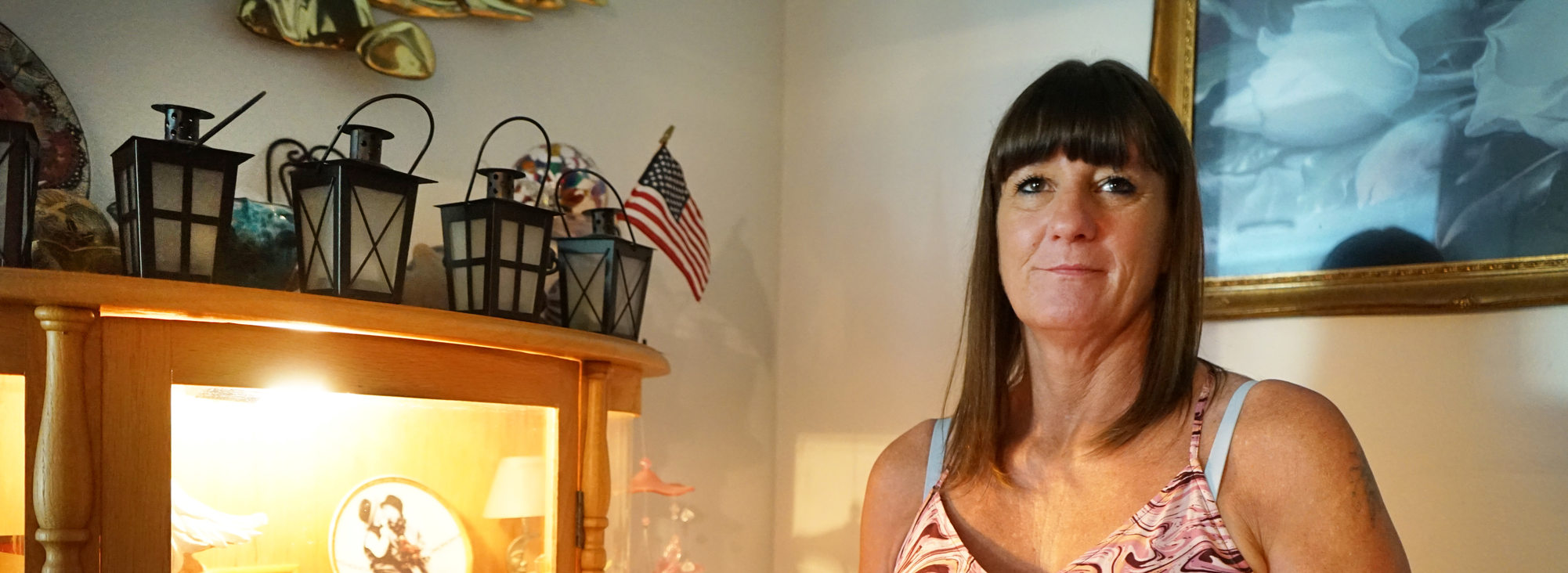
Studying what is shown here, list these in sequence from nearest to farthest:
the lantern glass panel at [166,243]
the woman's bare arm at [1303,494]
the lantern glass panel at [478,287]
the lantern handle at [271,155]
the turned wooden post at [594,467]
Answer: the woman's bare arm at [1303,494] < the lantern glass panel at [166,243] < the lantern glass panel at [478,287] < the turned wooden post at [594,467] < the lantern handle at [271,155]

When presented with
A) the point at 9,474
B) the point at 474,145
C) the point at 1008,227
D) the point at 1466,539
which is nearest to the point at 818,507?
the point at 474,145

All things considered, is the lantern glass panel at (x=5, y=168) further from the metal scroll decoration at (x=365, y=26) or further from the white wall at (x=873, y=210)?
the white wall at (x=873, y=210)

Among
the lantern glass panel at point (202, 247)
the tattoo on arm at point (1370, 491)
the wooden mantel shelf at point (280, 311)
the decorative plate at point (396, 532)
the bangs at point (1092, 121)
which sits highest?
the bangs at point (1092, 121)

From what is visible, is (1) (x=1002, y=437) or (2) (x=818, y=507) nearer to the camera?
(1) (x=1002, y=437)

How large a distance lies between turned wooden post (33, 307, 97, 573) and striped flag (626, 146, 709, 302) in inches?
52.5

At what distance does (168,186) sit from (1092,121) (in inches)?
39.5

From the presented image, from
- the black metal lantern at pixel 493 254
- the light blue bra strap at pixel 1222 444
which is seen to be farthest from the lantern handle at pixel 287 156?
the light blue bra strap at pixel 1222 444

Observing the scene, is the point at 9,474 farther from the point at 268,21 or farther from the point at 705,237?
the point at 705,237

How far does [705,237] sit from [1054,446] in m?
1.43

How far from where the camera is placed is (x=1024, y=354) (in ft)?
4.43

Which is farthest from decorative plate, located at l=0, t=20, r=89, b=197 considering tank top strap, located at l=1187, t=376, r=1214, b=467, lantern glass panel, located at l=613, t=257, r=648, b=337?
tank top strap, located at l=1187, t=376, r=1214, b=467

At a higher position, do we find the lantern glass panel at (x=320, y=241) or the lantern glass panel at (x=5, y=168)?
the lantern glass panel at (x=5, y=168)

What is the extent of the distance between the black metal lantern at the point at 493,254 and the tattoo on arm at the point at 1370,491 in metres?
1.04

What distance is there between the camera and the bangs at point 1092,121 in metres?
1.19
